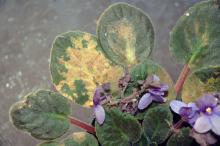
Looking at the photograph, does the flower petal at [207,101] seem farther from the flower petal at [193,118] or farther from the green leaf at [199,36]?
the green leaf at [199,36]

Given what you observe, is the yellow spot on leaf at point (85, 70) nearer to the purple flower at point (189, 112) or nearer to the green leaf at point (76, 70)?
the green leaf at point (76, 70)

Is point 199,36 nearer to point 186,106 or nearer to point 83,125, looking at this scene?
point 186,106

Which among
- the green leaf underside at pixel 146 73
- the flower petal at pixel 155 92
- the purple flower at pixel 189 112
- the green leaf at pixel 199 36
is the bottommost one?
the purple flower at pixel 189 112

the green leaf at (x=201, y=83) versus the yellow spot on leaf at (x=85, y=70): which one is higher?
the yellow spot on leaf at (x=85, y=70)

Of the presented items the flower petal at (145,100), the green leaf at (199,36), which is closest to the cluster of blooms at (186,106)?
the flower petal at (145,100)

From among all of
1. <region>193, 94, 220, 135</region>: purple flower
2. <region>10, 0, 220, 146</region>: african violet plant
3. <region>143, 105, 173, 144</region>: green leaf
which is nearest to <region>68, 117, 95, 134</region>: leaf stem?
<region>10, 0, 220, 146</region>: african violet plant

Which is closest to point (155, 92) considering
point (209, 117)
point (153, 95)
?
point (153, 95)

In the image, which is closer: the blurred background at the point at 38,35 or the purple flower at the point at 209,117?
the purple flower at the point at 209,117
